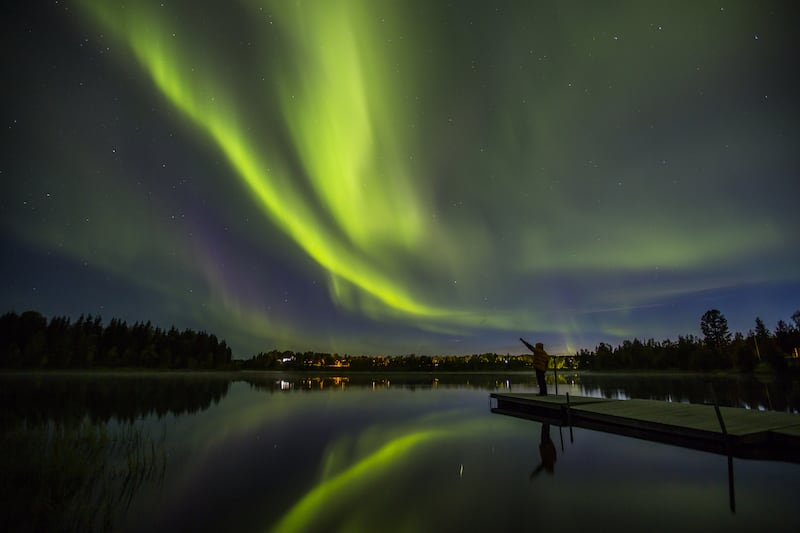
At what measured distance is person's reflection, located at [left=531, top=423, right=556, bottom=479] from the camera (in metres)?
11.5

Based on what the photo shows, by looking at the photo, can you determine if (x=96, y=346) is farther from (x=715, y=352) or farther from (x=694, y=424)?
(x=715, y=352)

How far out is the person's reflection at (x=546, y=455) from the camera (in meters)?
11.5

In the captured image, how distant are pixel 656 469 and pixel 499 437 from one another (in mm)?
6460

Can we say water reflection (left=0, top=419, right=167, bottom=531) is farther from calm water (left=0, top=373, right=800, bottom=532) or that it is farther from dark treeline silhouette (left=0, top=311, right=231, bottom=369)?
dark treeline silhouette (left=0, top=311, right=231, bottom=369)

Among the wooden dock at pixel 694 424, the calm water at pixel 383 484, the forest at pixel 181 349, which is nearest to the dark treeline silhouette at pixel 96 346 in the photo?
the forest at pixel 181 349

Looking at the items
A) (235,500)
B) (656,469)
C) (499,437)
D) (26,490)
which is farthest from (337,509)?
(499,437)

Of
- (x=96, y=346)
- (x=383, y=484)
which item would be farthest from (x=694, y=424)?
(x=96, y=346)

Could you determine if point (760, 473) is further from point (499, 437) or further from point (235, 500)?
point (235, 500)

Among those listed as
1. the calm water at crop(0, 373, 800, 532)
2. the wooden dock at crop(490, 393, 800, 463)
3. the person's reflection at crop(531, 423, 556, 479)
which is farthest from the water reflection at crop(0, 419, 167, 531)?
the wooden dock at crop(490, 393, 800, 463)

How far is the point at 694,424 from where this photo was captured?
1396cm

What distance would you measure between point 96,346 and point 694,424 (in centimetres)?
15061

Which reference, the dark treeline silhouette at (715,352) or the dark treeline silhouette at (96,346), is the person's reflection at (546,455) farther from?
the dark treeline silhouette at (96,346)

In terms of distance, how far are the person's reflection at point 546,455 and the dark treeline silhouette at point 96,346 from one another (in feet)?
437

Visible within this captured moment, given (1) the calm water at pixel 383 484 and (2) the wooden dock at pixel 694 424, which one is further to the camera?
(2) the wooden dock at pixel 694 424
